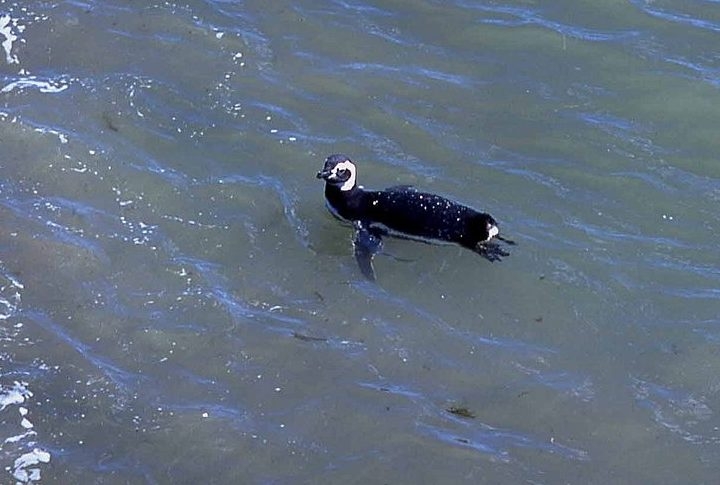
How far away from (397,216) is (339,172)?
50 centimetres

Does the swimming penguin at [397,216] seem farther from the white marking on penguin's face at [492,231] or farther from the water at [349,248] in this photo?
the water at [349,248]

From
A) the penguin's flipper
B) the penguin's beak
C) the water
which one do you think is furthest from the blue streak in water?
the penguin's beak

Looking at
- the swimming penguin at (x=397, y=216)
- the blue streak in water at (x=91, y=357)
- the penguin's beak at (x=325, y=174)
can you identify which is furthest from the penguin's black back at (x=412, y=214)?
the blue streak in water at (x=91, y=357)

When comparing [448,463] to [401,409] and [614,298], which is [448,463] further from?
[614,298]

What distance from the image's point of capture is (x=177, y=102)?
35.4 ft

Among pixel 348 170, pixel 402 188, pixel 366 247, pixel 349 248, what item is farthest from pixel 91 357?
pixel 402 188

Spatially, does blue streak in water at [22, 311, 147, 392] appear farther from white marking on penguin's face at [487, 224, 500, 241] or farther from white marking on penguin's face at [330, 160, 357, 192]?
white marking on penguin's face at [487, 224, 500, 241]

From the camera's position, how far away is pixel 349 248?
955 cm

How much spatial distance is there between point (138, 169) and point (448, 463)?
3639mm

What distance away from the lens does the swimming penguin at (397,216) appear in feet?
30.0

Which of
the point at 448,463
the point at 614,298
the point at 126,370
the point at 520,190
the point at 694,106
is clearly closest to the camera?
the point at 448,463

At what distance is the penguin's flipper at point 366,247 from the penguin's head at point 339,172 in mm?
313

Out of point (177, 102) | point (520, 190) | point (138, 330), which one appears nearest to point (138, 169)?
point (177, 102)

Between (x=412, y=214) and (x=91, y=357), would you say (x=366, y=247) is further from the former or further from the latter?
(x=91, y=357)
